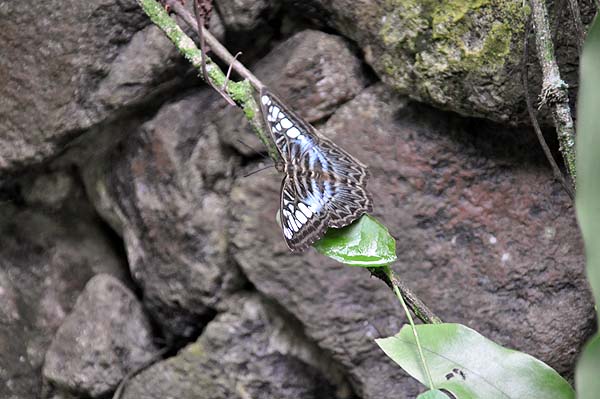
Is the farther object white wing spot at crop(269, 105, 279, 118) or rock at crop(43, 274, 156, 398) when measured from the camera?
rock at crop(43, 274, 156, 398)

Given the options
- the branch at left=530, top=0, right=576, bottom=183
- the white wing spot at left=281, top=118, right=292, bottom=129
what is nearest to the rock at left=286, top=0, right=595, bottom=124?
the branch at left=530, top=0, right=576, bottom=183

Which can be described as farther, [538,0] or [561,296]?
[561,296]

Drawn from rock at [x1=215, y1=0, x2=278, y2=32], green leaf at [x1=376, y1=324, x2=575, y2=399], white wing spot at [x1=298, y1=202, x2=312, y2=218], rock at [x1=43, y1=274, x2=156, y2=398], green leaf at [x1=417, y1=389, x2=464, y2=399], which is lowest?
rock at [x1=43, y1=274, x2=156, y2=398]

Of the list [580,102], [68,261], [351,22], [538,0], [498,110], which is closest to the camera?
[580,102]

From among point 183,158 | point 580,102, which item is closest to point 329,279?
point 183,158

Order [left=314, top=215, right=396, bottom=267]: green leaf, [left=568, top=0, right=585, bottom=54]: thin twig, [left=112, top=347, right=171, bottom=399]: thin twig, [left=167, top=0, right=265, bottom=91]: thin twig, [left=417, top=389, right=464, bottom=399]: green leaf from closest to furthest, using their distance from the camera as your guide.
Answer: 1. [left=417, top=389, right=464, bottom=399]: green leaf
2. [left=314, top=215, right=396, bottom=267]: green leaf
3. [left=568, top=0, right=585, bottom=54]: thin twig
4. [left=167, top=0, right=265, bottom=91]: thin twig
5. [left=112, top=347, right=171, bottom=399]: thin twig

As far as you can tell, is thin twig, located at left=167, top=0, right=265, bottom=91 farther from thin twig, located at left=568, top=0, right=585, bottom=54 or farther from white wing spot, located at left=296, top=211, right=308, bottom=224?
thin twig, located at left=568, top=0, right=585, bottom=54

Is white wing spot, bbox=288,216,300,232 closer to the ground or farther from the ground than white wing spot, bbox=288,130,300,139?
closer to the ground

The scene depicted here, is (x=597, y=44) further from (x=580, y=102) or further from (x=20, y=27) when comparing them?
(x=20, y=27)

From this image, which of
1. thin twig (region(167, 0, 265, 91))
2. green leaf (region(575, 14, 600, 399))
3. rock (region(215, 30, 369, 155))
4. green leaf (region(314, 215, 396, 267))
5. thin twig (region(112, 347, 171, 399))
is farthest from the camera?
thin twig (region(112, 347, 171, 399))
